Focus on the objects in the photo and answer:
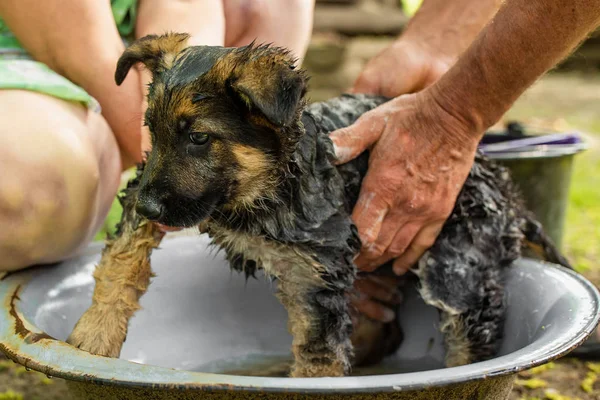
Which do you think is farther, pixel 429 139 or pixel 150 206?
pixel 429 139

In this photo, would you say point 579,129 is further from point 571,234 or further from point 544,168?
point 544,168

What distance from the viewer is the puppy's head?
206 centimetres

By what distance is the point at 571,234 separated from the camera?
223 inches

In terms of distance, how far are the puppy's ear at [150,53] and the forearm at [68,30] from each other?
65 cm

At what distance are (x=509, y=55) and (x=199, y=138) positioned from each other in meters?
1.13

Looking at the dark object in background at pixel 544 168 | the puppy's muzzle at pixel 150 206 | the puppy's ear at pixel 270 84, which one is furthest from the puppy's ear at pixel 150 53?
the dark object in background at pixel 544 168

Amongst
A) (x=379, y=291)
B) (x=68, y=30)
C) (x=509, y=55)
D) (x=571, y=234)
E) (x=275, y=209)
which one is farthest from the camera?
(x=571, y=234)

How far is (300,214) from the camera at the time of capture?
2.34 m

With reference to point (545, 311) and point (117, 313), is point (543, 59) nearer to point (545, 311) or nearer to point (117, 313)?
point (545, 311)

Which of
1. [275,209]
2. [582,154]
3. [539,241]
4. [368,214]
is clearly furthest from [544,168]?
[582,154]

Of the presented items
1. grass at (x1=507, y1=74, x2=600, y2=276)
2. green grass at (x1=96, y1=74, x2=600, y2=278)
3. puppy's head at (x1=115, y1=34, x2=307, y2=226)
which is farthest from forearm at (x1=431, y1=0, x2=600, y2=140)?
green grass at (x1=96, y1=74, x2=600, y2=278)

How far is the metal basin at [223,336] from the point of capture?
1714 mm

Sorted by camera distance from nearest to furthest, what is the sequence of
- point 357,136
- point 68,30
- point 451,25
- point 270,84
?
point 270,84
point 357,136
point 68,30
point 451,25

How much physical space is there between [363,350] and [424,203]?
792 millimetres
